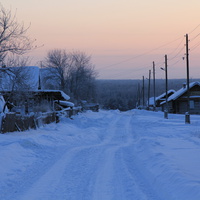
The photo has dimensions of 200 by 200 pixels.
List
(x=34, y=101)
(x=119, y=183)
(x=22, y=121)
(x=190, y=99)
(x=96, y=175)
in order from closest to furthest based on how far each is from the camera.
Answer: (x=119, y=183), (x=96, y=175), (x=22, y=121), (x=34, y=101), (x=190, y=99)

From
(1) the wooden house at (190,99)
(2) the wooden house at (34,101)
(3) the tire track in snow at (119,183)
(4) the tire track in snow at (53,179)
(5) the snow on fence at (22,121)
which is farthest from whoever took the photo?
(1) the wooden house at (190,99)

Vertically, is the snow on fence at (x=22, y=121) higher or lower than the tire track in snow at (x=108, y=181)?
higher

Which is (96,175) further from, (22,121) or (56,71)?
(56,71)

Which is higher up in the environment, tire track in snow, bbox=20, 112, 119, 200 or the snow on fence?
the snow on fence

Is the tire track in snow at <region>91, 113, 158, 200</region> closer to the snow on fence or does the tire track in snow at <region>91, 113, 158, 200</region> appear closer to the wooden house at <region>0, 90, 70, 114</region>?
the snow on fence

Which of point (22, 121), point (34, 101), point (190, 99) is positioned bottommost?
point (22, 121)

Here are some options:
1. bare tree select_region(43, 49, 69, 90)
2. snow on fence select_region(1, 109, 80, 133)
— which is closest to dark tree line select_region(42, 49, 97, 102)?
bare tree select_region(43, 49, 69, 90)

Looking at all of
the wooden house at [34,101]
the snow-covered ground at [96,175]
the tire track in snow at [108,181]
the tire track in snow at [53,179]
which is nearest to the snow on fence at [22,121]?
the wooden house at [34,101]

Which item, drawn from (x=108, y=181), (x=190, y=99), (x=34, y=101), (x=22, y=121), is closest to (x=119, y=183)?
(x=108, y=181)

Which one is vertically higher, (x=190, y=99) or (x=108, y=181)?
(x=190, y=99)

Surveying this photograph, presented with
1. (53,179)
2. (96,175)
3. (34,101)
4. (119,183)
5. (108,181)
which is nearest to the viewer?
(119,183)

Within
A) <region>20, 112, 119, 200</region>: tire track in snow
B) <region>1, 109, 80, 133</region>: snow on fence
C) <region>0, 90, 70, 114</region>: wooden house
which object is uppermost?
<region>0, 90, 70, 114</region>: wooden house

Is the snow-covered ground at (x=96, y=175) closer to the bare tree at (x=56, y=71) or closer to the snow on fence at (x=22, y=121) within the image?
the snow on fence at (x=22, y=121)

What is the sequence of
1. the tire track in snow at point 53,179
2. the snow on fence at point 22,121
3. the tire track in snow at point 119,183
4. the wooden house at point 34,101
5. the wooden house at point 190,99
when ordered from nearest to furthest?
the tire track in snow at point 119,183 → the tire track in snow at point 53,179 → the snow on fence at point 22,121 → the wooden house at point 34,101 → the wooden house at point 190,99
